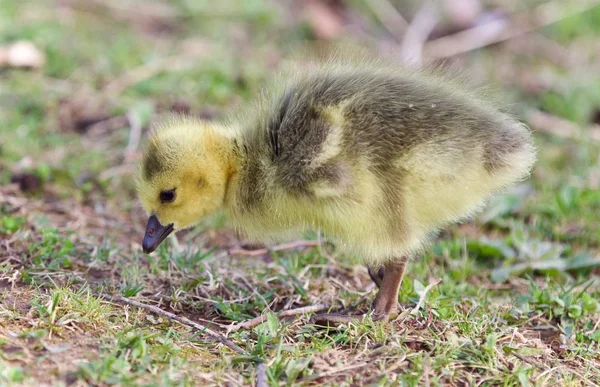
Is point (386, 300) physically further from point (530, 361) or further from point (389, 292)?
point (530, 361)

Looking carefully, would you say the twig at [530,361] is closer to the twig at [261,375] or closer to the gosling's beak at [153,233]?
the twig at [261,375]

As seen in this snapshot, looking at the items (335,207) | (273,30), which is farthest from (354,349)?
(273,30)

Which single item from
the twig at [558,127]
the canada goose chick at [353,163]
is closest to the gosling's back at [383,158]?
the canada goose chick at [353,163]

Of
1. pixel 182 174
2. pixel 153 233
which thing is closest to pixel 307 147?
pixel 182 174

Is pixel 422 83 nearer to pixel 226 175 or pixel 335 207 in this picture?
pixel 335 207

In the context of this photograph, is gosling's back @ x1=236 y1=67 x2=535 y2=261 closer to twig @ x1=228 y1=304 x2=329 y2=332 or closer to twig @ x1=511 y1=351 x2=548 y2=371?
twig @ x1=228 y1=304 x2=329 y2=332
